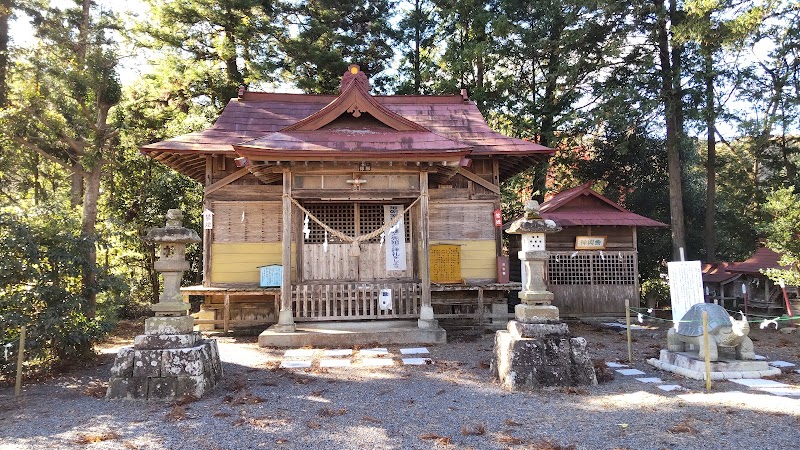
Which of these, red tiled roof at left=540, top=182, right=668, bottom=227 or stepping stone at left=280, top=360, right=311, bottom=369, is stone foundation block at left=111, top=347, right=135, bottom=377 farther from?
red tiled roof at left=540, top=182, right=668, bottom=227

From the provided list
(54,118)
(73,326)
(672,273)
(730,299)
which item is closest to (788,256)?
(672,273)

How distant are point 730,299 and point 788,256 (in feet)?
17.9

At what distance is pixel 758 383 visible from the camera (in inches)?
252

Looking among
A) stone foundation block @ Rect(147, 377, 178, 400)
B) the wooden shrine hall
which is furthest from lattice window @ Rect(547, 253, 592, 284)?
stone foundation block @ Rect(147, 377, 178, 400)

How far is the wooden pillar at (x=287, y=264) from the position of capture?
31.3 ft

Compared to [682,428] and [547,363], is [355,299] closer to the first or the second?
[547,363]

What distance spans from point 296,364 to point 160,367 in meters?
2.39

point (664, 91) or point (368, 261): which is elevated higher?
point (664, 91)

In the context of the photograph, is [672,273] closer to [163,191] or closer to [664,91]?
[664,91]

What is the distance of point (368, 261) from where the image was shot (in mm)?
11258

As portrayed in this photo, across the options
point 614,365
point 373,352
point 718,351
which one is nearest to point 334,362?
point 373,352

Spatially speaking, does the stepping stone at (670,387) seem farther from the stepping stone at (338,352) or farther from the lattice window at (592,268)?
the lattice window at (592,268)

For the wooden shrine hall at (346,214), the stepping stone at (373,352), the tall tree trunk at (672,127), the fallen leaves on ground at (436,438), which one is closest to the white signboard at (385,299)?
the wooden shrine hall at (346,214)

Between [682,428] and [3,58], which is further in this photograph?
[3,58]
